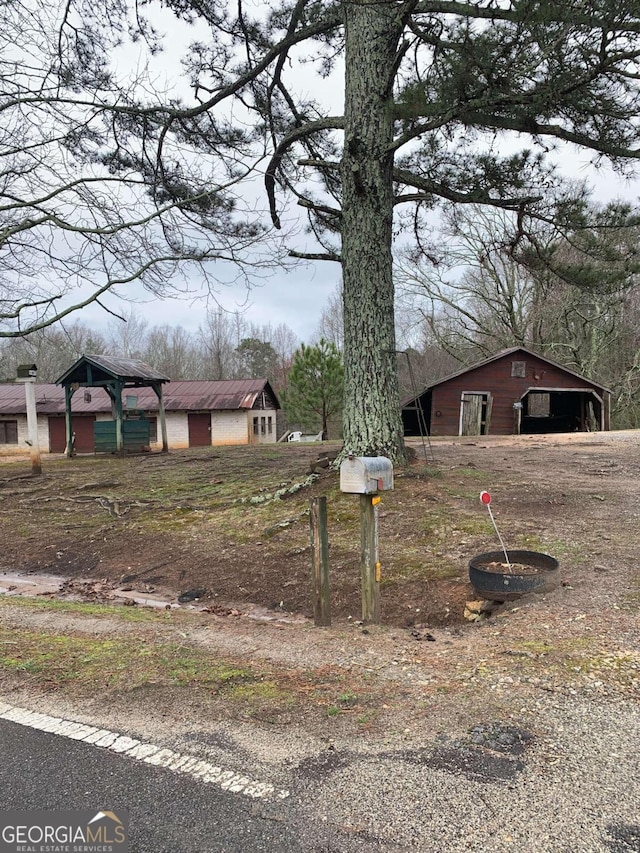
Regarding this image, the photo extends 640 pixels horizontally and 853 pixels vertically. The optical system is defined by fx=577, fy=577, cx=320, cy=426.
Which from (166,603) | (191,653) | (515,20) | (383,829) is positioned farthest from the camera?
(166,603)

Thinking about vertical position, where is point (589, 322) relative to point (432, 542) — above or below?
above

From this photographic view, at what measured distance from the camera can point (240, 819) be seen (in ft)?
6.27

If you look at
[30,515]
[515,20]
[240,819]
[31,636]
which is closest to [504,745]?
[240,819]

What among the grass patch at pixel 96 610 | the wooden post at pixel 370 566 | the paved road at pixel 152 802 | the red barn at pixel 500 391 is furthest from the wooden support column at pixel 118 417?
the paved road at pixel 152 802

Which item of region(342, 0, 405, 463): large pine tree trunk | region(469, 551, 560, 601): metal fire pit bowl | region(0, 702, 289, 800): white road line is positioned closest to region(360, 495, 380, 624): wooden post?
region(469, 551, 560, 601): metal fire pit bowl

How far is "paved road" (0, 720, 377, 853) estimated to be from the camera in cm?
181

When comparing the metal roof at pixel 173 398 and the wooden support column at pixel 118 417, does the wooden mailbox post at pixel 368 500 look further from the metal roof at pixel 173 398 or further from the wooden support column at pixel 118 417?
the metal roof at pixel 173 398

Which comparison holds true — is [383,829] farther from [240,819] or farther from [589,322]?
[589,322]

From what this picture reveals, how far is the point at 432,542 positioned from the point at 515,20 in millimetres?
4940

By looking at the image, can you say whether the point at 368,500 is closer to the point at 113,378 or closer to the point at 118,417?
the point at 118,417

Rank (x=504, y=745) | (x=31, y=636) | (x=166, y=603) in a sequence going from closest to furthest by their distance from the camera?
(x=504, y=745) < (x=31, y=636) < (x=166, y=603)

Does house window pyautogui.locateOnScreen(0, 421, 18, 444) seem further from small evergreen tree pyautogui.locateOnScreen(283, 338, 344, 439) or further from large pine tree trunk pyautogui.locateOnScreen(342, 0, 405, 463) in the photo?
large pine tree trunk pyautogui.locateOnScreen(342, 0, 405, 463)

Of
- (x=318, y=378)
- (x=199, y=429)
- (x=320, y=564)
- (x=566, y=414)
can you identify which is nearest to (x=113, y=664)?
(x=320, y=564)

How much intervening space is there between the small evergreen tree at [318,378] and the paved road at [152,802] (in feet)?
85.0
